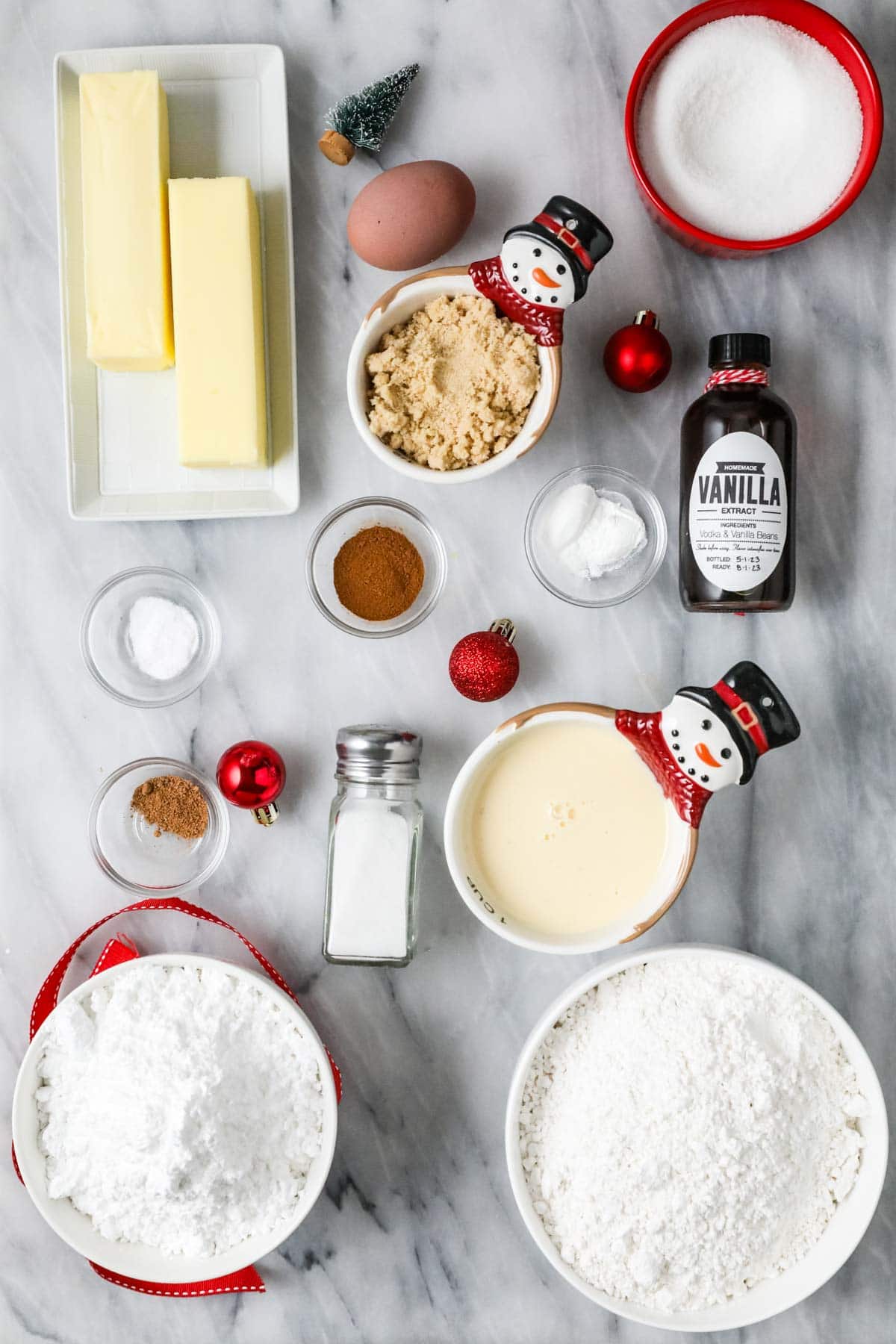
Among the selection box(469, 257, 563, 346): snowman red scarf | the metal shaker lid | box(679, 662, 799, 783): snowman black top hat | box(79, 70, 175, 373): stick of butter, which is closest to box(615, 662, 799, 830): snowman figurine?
box(679, 662, 799, 783): snowman black top hat

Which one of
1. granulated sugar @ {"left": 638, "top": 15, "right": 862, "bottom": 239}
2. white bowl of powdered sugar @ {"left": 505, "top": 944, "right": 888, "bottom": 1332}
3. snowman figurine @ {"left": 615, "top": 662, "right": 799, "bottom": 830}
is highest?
granulated sugar @ {"left": 638, "top": 15, "right": 862, "bottom": 239}

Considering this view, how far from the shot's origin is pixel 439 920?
42.2 inches

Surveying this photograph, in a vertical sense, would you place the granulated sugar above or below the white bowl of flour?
above

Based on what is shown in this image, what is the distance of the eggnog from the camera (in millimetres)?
969

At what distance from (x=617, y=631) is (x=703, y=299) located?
0.39 metres

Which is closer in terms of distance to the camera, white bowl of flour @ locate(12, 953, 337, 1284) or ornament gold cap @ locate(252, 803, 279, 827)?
white bowl of flour @ locate(12, 953, 337, 1284)

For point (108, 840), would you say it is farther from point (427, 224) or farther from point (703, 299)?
point (703, 299)

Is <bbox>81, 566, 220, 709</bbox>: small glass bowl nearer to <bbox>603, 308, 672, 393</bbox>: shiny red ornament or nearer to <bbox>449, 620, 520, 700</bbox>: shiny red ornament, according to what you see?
<bbox>449, 620, 520, 700</bbox>: shiny red ornament

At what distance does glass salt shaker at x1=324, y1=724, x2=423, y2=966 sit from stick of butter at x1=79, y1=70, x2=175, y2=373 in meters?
0.48

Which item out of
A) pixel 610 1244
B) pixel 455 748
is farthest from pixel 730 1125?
pixel 455 748

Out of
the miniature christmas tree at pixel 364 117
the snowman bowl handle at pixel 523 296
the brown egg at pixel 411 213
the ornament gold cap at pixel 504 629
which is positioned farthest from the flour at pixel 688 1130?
the miniature christmas tree at pixel 364 117

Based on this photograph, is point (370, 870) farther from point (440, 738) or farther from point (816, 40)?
point (816, 40)

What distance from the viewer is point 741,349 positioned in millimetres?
961

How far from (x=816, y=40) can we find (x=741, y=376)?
0.37 meters
